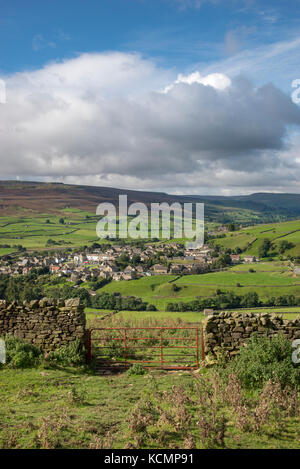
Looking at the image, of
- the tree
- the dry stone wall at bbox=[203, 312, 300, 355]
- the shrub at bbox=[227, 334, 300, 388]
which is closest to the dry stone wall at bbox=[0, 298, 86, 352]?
the dry stone wall at bbox=[203, 312, 300, 355]

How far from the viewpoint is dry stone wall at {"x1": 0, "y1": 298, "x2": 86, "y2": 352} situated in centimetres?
1259

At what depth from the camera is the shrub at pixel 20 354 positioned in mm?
11359

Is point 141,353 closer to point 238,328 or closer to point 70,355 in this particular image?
point 70,355

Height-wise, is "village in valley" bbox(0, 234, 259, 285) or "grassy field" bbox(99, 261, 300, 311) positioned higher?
"village in valley" bbox(0, 234, 259, 285)

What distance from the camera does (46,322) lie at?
499 inches

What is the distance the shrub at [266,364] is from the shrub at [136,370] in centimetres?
302

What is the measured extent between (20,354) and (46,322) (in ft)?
4.89

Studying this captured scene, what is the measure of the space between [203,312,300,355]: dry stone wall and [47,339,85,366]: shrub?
4.47 meters

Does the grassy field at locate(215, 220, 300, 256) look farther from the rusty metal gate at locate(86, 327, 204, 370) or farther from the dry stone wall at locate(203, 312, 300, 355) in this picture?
the dry stone wall at locate(203, 312, 300, 355)

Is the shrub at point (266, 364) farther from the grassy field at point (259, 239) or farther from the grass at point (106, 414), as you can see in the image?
the grassy field at point (259, 239)

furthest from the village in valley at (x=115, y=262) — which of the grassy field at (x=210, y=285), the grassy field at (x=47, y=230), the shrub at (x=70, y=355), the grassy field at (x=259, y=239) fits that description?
the shrub at (x=70, y=355)

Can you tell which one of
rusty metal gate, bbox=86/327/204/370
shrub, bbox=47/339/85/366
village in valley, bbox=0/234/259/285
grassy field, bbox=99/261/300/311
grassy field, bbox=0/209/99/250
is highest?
grassy field, bbox=0/209/99/250

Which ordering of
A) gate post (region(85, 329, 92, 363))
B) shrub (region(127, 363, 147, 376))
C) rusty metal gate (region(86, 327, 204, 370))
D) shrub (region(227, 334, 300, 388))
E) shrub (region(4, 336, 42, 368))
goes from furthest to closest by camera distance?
gate post (region(85, 329, 92, 363)), rusty metal gate (region(86, 327, 204, 370)), shrub (region(127, 363, 147, 376)), shrub (region(4, 336, 42, 368)), shrub (region(227, 334, 300, 388))
